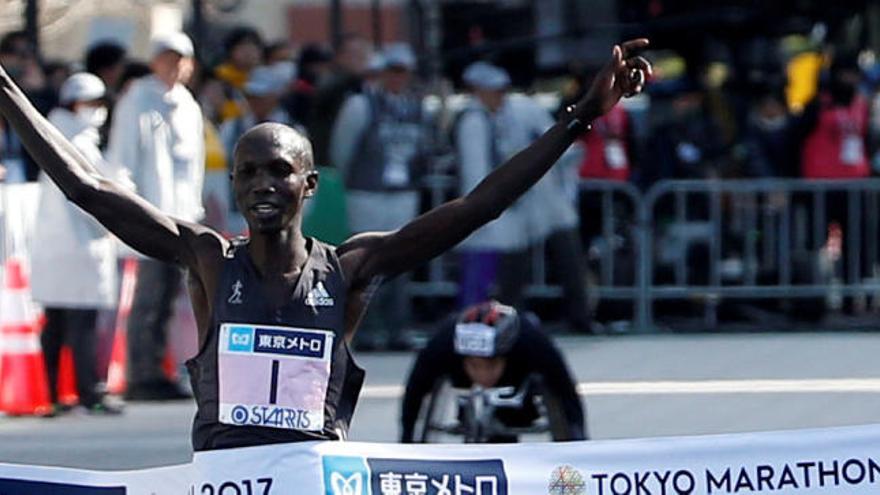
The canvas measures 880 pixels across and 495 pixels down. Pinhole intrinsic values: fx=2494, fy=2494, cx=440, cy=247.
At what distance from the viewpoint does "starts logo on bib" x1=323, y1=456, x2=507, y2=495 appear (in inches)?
224

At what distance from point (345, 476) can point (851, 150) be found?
40.1 feet

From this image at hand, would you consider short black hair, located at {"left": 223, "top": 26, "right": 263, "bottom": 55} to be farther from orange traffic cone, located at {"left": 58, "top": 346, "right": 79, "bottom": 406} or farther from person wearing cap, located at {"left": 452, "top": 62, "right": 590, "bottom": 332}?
orange traffic cone, located at {"left": 58, "top": 346, "right": 79, "bottom": 406}

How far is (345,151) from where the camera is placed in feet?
51.8

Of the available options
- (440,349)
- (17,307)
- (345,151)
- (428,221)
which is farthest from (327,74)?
(428,221)

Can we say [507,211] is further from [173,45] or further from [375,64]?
[173,45]

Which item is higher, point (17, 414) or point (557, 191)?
point (557, 191)

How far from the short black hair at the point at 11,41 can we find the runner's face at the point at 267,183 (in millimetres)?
11220

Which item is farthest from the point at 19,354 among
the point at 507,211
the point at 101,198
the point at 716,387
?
the point at 101,198

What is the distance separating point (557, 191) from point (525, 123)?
0.75 m

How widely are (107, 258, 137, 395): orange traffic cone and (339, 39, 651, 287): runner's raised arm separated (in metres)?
8.40

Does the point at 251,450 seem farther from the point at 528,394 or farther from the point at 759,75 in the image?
the point at 759,75

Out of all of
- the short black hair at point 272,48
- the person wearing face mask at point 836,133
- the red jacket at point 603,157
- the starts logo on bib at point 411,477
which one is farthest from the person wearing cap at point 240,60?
the starts logo on bib at point 411,477

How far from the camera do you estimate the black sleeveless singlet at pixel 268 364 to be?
18.7 ft

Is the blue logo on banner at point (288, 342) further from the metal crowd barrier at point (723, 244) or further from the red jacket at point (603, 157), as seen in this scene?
the red jacket at point (603, 157)
